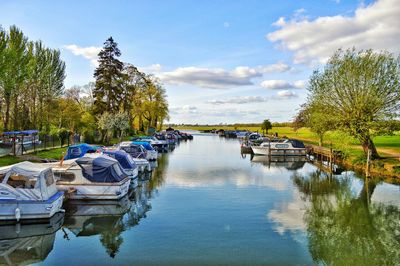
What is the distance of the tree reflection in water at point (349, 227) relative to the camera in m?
14.4

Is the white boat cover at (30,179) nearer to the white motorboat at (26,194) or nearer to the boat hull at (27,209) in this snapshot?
the white motorboat at (26,194)

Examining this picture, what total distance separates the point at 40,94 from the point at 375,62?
53.4 metres

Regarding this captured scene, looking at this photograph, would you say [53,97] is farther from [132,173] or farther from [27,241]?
[27,241]

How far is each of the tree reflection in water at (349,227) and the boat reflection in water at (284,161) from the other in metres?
13.8

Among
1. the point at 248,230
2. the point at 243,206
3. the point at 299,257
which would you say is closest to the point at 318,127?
the point at 243,206

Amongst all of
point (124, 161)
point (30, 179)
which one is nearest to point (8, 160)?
point (124, 161)

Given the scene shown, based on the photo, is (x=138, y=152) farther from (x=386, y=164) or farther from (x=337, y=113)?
(x=386, y=164)

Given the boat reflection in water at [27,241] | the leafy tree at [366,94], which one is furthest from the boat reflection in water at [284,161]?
the boat reflection in water at [27,241]

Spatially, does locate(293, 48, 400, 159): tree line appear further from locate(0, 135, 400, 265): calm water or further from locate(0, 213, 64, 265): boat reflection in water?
locate(0, 213, 64, 265): boat reflection in water

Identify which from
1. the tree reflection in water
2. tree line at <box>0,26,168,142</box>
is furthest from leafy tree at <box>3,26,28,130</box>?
the tree reflection in water

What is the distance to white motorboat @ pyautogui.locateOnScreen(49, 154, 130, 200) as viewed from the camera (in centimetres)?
2170

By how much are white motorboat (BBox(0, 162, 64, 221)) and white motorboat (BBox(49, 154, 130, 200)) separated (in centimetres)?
319

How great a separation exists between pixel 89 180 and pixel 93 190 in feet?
2.25

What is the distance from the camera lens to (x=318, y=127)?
40.5 metres
